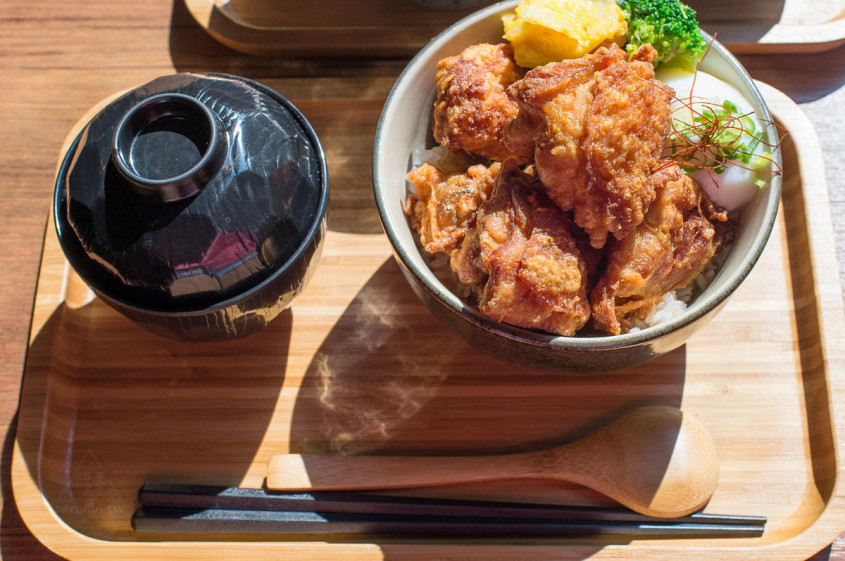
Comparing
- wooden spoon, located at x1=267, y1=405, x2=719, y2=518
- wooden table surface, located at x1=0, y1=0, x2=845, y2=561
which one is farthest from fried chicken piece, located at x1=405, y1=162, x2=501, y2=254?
wooden table surface, located at x1=0, y1=0, x2=845, y2=561

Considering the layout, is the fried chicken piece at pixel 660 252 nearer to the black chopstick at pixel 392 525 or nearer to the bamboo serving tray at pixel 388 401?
the bamboo serving tray at pixel 388 401

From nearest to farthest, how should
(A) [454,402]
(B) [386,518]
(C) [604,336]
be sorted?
1. (C) [604,336]
2. (B) [386,518]
3. (A) [454,402]

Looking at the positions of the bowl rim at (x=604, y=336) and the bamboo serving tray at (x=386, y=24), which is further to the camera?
the bamboo serving tray at (x=386, y=24)

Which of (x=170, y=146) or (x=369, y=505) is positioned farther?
(x=369, y=505)

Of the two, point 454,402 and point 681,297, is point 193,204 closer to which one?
point 454,402

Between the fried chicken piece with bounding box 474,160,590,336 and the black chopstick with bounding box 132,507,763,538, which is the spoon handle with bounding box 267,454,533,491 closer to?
the black chopstick with bounding box 132,507,763,538

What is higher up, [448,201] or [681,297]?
[448,201]

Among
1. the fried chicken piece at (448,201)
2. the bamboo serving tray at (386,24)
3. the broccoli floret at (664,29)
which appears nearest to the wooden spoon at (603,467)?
the fried chicken piece at (448,201)

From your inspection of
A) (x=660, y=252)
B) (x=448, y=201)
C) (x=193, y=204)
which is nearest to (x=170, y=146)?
(x=193, y=204)
